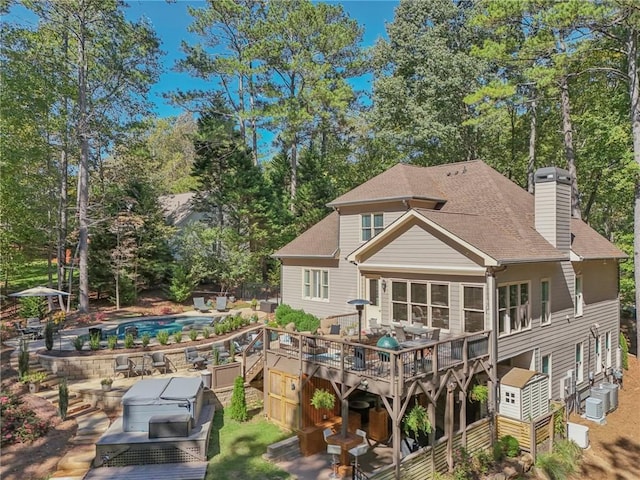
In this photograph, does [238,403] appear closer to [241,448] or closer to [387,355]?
[241,448]

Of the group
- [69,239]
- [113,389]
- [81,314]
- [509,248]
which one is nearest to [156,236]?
[69,239]

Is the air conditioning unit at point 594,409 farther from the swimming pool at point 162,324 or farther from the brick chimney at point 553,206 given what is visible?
the swimming pool at point 162,324

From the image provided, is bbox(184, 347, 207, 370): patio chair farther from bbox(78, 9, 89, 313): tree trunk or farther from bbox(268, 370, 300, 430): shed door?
bbox(78, 9, 89, 313): tree trunk

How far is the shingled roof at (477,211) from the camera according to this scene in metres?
13.0

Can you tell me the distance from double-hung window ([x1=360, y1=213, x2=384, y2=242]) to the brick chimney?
588 centimetres

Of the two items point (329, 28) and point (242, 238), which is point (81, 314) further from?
point (329, 28)

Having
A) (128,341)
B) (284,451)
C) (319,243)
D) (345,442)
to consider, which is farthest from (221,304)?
(345,442)

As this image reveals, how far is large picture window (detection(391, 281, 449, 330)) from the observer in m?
13.5

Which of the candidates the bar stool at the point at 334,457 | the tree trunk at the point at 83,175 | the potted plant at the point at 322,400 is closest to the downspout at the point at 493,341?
the potted plant at the point at 322,400

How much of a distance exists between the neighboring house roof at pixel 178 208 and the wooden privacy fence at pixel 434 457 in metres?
26.3

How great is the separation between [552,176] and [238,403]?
507 inches

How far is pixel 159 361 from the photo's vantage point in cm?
1549

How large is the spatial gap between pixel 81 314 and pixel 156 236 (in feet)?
23.4

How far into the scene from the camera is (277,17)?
32.0 meters
